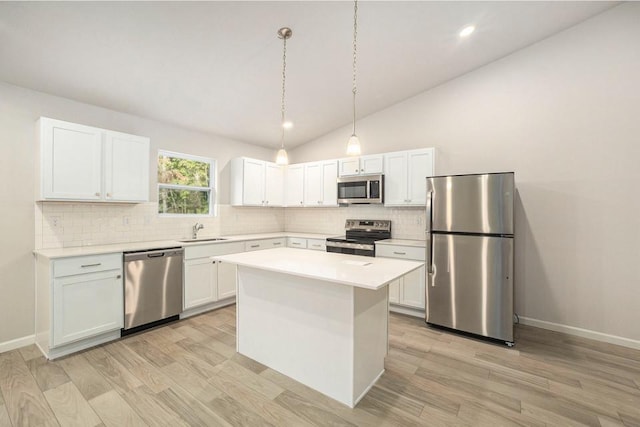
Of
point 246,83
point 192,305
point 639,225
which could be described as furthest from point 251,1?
point 639,225

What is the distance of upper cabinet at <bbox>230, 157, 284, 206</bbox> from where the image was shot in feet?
15.1

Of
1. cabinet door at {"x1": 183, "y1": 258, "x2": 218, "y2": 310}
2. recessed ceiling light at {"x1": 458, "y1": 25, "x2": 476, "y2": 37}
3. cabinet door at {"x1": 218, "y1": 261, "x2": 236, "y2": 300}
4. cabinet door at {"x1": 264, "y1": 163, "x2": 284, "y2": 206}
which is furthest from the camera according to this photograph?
cabinet door at {"x1": 264, "y1": 163, "x2": 284, "y2": 206}

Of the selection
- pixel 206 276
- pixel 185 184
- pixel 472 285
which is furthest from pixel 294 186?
pixel 472 285

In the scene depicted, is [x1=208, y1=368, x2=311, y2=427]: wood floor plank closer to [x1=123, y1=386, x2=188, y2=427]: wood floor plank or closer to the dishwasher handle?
[x1=123, y1=386, x2=188, y2=427]: wood floor plank

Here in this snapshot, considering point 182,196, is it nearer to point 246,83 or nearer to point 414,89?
point 246,83

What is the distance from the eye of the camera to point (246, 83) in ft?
11.0

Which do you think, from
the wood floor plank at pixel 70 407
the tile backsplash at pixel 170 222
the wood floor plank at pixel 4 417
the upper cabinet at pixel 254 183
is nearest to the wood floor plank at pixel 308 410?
the wood floor plank at pixel 70 407

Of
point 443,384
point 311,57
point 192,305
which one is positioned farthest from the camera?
point 192,305

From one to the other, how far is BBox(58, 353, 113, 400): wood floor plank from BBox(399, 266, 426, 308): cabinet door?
3198 mm

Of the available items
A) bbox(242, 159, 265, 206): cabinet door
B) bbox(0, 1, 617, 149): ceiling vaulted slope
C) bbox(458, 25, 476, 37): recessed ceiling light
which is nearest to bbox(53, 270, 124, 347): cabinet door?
bbox(0, 1, 617, 149): ceiling vaulted slope

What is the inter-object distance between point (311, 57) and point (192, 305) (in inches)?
132

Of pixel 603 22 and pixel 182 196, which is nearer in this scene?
pixel 603 22

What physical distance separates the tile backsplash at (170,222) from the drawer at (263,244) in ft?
2.16

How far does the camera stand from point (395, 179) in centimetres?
409
